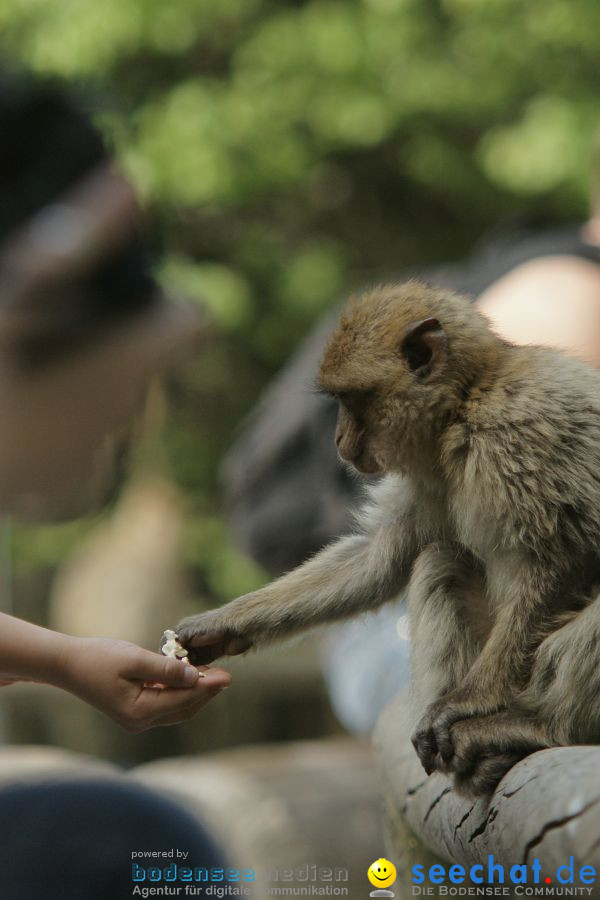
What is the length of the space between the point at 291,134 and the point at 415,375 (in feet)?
26.8

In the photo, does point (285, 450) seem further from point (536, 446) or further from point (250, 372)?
point (250, 372)

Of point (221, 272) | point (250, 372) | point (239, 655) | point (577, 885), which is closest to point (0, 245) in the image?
point (239, 655)

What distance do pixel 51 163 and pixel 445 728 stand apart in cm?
360

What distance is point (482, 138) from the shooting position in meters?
10.6

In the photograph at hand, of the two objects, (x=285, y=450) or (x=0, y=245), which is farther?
(x=0, y=245)

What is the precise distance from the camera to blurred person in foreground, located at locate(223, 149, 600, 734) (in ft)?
13.5

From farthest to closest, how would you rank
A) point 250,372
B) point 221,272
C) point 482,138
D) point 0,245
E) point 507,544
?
point 250,372
point 221,272
point 482,138
point 0,245
point 507,544

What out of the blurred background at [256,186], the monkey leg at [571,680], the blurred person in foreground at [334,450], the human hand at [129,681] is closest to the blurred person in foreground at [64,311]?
→ the blurred person in foreground at [334,450]

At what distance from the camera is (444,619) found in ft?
9.41

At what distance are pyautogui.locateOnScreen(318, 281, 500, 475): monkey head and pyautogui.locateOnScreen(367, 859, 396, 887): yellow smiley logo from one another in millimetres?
945

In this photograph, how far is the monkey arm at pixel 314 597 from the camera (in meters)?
2.98

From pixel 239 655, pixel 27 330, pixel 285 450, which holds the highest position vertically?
pixel 27 330

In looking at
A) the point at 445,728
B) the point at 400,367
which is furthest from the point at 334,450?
the point at 445,728

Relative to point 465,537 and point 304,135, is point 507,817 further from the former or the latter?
point 304,135
